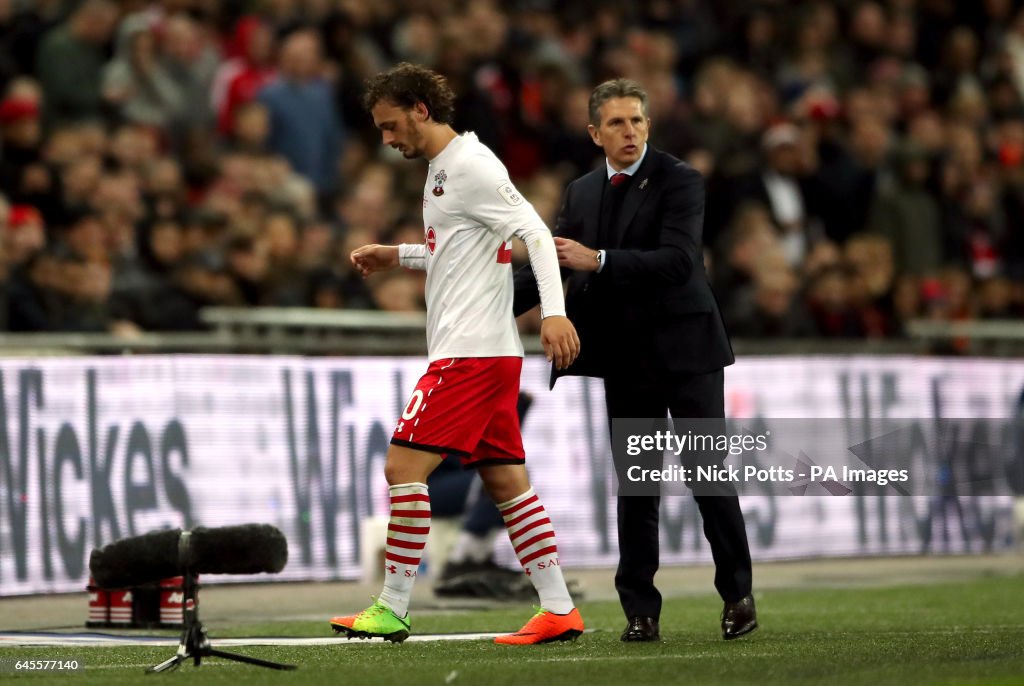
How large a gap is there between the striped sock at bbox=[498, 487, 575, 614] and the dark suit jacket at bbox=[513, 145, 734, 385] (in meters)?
0.62

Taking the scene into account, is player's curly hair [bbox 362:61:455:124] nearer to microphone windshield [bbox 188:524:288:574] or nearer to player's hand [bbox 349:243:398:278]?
player's hand [bbox 349:243:398:278]

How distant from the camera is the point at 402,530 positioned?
26.1 feet

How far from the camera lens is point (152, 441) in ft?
39.5

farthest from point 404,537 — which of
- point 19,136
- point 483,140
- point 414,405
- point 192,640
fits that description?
point 483,140

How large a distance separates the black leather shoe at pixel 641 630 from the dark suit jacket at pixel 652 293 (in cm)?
112

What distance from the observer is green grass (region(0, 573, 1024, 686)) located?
7.01m

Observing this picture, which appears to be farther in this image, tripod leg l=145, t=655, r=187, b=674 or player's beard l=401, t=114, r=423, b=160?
player's beard l=401, t=114, r=423, b=160

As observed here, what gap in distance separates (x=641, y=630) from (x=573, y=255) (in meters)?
1.72

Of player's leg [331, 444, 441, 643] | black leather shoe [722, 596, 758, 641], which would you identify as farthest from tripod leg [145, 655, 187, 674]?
black leather shoe [722, 596, 758, 641]

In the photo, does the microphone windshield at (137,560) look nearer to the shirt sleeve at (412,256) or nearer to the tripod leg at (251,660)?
the tripod leg at (251,660)

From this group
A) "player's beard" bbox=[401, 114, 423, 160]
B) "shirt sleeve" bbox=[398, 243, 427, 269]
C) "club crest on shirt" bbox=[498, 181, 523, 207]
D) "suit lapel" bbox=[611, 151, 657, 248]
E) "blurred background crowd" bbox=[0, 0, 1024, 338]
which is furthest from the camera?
"blurred background crowd" bbox=[0, 0, 1024, 338]

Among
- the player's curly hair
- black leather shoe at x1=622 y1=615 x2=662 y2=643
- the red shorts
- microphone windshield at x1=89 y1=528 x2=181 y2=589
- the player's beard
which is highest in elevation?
the player's curly hair

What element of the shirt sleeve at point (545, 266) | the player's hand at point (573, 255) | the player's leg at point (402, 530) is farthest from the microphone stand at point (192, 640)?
the player's hand at point (573, 255)

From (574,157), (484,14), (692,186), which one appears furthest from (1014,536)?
(692,186)
